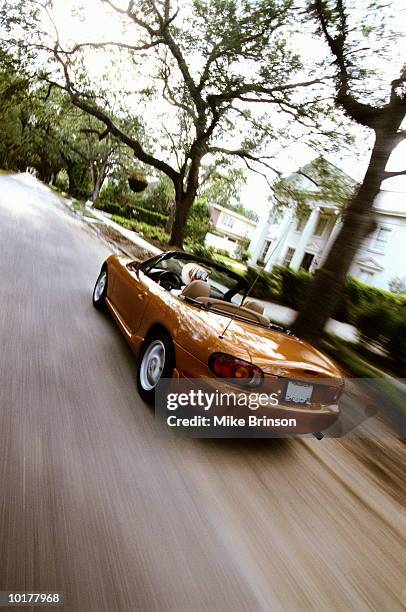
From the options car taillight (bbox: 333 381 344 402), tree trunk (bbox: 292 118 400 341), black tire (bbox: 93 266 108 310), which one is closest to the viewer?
car taillight (bbox: 333 381 344 402)

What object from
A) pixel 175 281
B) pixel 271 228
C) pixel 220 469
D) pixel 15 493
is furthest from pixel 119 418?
pixel 271 228

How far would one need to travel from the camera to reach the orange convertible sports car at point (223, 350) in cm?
307

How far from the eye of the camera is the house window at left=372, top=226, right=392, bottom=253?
2544 cm

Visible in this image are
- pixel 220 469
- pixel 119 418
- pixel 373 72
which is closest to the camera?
pixel 220 469

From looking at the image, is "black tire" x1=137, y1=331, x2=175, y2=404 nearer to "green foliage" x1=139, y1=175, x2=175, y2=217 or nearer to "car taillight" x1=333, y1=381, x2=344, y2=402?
"car taillight" x1=333, y1=381, x2=344, y2=402

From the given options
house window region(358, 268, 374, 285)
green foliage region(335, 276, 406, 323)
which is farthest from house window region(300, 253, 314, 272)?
green foliage region(335, 276, 406, 323)

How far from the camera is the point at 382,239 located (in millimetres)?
25750

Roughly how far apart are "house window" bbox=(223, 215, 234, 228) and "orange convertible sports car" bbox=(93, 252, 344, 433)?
69.3m

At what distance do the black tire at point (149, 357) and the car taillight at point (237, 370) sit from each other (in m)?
0.50

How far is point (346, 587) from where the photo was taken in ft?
7.60

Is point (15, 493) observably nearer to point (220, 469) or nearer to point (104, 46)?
point (220, 469)

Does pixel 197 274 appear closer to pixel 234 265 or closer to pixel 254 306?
pixel 254 306

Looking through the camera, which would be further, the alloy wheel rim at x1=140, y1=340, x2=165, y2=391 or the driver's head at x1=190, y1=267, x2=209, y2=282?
the driver's head at x1=190, y1=267, x2=209, y2=282

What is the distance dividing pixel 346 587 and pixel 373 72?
27.6 feet
